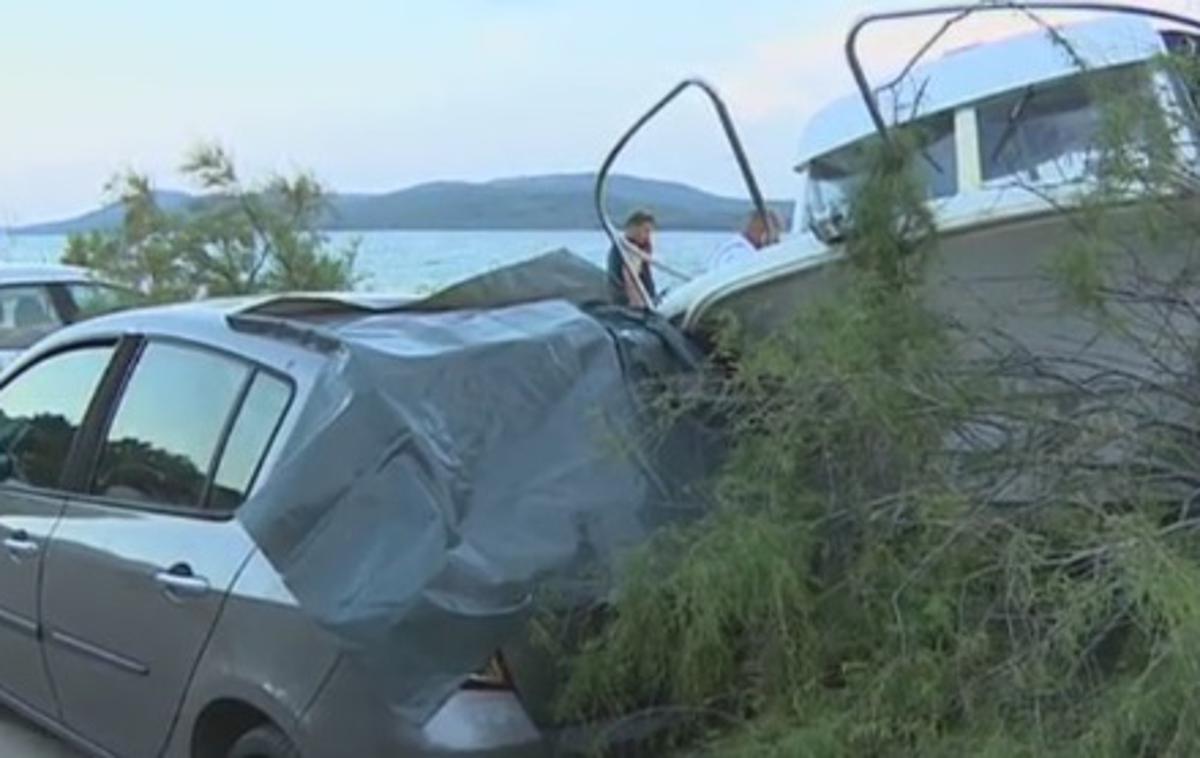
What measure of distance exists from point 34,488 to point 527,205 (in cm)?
317

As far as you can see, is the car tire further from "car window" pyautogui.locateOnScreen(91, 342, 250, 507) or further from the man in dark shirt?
the man in dark shirt

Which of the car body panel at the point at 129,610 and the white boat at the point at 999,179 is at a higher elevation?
the white boat at the point at 999,179

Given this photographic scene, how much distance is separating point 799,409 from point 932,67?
7.49 feet

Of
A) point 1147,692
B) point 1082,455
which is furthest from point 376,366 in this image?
point 1147,692

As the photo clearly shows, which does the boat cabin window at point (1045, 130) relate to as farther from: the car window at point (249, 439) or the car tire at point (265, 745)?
the car tire at point (265, 745)

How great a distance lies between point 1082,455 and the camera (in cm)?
322

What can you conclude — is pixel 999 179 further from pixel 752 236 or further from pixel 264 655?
pixel 264 655

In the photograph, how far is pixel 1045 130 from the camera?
502 cm

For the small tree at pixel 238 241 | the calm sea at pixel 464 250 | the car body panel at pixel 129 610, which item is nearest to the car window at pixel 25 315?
the small tree at pixel 238 241

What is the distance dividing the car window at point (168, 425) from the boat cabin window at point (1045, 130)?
226cm

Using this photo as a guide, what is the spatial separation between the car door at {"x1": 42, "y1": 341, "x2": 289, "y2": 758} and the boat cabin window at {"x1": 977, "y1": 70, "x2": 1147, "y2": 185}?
2.20m

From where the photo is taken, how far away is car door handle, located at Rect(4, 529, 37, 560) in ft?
17.3

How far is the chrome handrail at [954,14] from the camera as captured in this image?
3791mm

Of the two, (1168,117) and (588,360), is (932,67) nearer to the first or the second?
(588,360)
